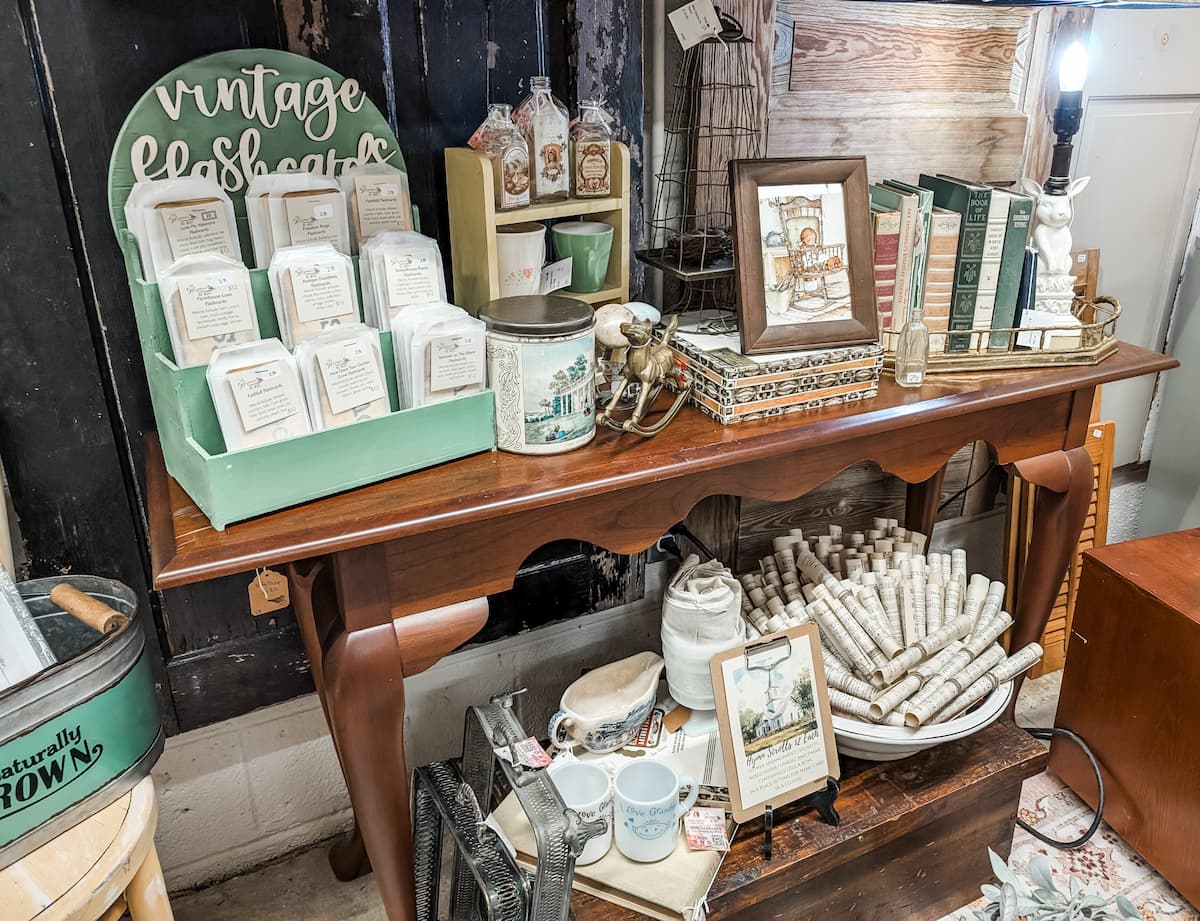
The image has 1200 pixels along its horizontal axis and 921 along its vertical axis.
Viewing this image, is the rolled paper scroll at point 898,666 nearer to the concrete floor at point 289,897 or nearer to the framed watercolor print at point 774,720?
the framed watercolor print at point 774,720

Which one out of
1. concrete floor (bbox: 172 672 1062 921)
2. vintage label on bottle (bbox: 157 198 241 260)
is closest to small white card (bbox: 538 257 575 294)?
vintage label on bottle (bbox: 157 198 241 260)

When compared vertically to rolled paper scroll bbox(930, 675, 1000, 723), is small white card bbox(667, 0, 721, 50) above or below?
above

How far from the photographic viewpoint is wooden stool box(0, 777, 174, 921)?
975 millimetres

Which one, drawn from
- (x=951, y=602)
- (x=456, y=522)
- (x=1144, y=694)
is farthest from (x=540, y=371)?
(x=1144, y=694)

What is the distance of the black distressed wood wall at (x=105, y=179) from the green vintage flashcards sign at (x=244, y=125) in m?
0.05

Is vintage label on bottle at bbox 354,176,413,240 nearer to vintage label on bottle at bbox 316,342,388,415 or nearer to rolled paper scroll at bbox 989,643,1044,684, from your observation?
vintage label on bottle at bbox 316,342,388,415

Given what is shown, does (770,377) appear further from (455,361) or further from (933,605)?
(933,605)

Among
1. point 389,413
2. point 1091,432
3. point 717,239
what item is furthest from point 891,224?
point 1091,432

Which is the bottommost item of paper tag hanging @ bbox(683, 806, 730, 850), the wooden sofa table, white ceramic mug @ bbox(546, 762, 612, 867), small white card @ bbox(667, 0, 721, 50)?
paper tag hanging @ bbox(683, 806, 730, 850)

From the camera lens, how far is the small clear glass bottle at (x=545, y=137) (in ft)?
4.05

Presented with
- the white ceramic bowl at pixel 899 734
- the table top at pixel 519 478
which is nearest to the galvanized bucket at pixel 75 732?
the table top at pixel 519 478

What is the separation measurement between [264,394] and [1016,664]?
126 cm

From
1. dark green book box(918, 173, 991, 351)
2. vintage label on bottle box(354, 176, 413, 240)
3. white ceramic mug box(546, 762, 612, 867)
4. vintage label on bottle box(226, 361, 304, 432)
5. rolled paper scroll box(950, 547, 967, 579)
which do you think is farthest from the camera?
rolled paper scroll box(950, 547, 967, 579)

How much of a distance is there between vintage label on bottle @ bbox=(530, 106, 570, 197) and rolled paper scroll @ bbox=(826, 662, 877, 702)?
890mm
